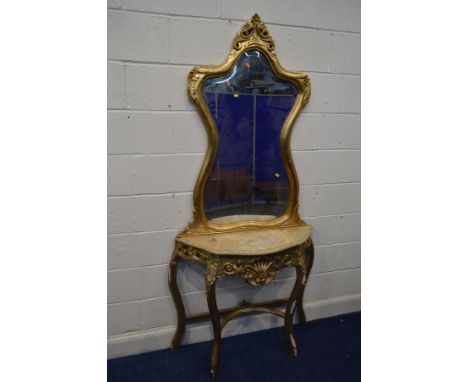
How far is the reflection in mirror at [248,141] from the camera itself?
1.77 metres

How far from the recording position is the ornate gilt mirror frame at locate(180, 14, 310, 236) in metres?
1.71

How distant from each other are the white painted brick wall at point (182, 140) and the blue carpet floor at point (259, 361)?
0.28 ft

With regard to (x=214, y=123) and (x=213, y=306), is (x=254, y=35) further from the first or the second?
(x=213, y=306)

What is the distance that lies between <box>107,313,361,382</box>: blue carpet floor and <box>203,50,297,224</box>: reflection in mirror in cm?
72

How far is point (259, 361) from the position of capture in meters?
1.80

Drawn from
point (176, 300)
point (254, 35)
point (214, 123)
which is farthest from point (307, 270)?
point (254, 35)

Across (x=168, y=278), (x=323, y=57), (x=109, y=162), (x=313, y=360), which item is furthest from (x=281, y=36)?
(x=313, y=360)

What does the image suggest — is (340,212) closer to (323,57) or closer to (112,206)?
(323,57)

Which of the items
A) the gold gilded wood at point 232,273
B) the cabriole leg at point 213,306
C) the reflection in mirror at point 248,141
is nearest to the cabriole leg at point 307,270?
the gold gilded wood at point 232,273

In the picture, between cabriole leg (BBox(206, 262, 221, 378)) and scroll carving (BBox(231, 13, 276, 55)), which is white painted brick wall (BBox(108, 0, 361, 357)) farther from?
cabriole leg (BBox(206, 262, 221, 378))

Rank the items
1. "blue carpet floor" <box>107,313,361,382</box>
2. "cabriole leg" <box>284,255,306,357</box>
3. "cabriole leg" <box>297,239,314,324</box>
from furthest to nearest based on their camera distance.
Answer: "cabriole leg" <box>297,239,314,324</box>, "cabriole leg" <box>284,255,306,357</box>, "blue carpet floor" <box>107,313,361,382</box>

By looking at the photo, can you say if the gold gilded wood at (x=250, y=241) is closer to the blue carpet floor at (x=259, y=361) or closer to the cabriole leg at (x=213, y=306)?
the cabriole leg at (x=213, y=306)

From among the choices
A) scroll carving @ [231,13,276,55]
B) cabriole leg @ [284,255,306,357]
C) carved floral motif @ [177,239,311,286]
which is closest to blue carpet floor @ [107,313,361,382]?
cabriole leg @ [284,255,306,357]

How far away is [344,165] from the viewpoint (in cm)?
210
